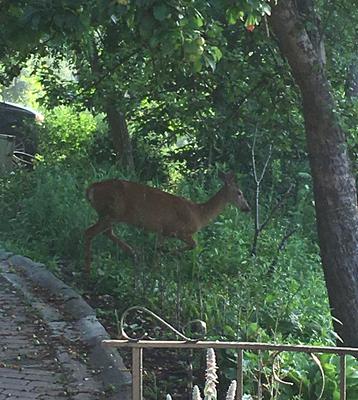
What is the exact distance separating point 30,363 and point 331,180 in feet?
9.05

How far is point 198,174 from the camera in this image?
47.5ft

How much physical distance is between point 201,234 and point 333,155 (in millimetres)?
3656

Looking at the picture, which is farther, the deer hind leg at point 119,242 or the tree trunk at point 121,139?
the tree trunk at point 121,139

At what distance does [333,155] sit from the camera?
6.88 meters

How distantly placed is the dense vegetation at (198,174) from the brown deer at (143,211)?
10.8 inches

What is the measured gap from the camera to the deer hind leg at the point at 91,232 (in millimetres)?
9133

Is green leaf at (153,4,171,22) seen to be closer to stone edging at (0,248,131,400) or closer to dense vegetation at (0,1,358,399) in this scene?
dense vegetation at (0,1,358,399)

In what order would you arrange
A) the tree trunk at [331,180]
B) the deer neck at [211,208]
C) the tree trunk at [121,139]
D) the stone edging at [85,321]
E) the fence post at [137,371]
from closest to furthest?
the fence post at [137,371], the stone edging at [85,321], the tree trunk at [331,180], the deer neck at [211,208], the tree trunk at [121,139]

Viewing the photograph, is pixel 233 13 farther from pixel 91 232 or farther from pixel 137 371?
pixel 91 232

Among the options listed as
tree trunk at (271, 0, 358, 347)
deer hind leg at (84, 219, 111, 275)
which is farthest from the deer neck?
tree trunk at (271, 0, 358, 347)

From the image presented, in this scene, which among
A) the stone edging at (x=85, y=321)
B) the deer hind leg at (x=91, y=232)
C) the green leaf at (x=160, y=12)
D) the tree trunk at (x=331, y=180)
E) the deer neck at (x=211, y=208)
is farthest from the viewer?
the deer neck at (x=211, y=208)

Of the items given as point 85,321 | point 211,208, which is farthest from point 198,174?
point 85,321

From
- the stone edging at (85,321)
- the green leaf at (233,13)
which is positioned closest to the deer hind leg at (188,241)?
the stone edging at (85,321)

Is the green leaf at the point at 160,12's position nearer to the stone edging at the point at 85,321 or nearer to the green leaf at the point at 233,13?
the green leaf at the point at 233,13
